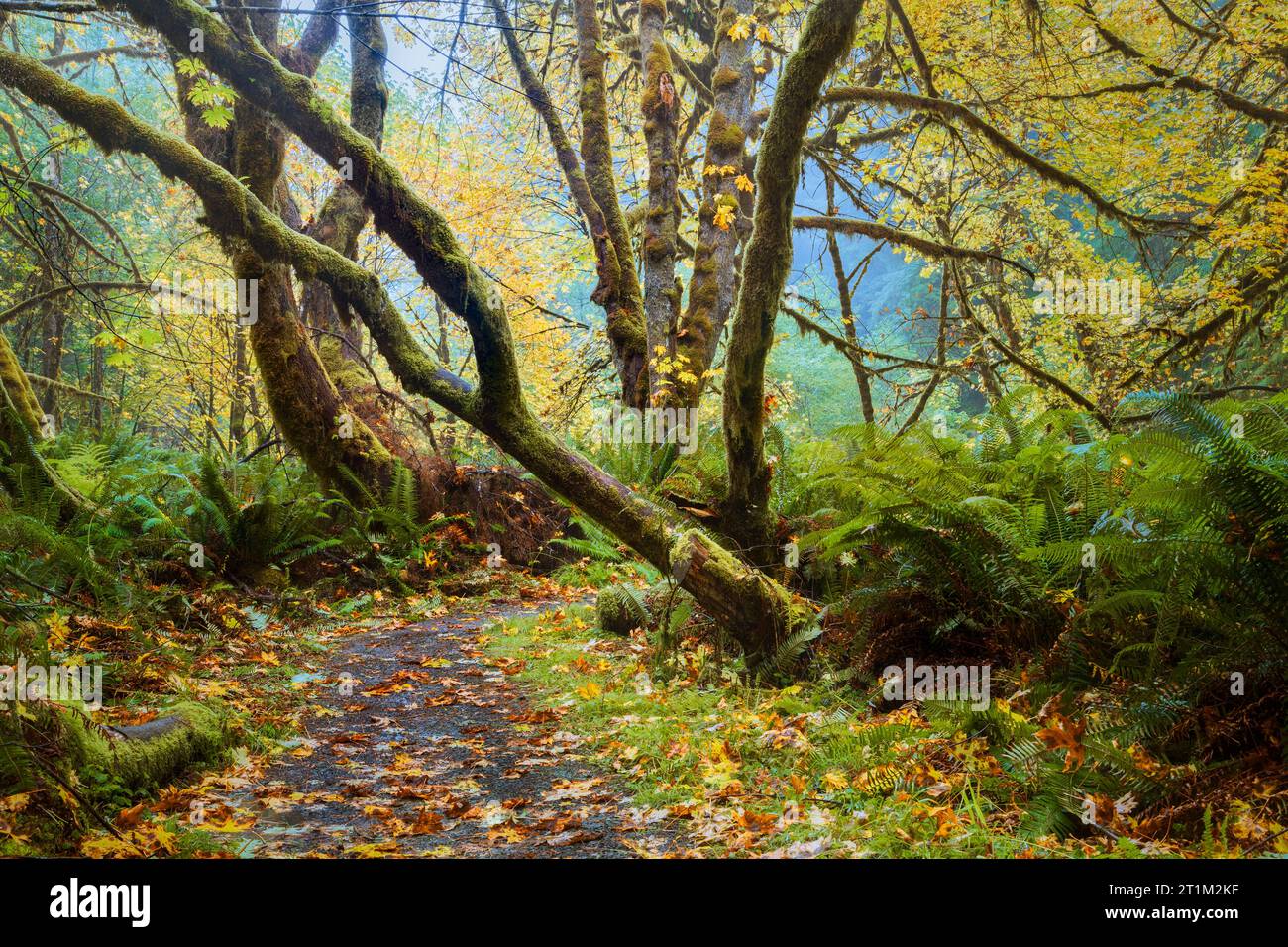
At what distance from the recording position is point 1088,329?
30.2ft

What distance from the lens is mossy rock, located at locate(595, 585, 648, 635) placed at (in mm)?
6020

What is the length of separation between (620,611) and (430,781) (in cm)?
278

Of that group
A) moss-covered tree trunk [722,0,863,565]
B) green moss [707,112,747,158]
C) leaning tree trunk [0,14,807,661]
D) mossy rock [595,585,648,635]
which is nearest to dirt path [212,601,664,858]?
mossy rock [595,585,648,635]

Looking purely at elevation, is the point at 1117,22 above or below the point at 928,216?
above

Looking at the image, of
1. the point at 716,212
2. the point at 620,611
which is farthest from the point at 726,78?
the point at 620,611

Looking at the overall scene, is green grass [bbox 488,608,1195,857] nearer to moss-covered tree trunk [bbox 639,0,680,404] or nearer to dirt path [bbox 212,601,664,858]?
dirt path [bbox 212,601,664,858]

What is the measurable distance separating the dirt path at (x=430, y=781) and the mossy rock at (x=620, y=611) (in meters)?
1.04

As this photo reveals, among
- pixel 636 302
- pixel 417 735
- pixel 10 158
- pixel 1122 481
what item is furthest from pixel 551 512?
pixel 10 158

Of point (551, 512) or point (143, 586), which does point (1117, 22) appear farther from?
point (143, 586)

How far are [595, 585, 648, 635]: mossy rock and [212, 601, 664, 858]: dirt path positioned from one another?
3.40 feet

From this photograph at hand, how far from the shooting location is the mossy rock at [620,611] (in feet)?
19.7
